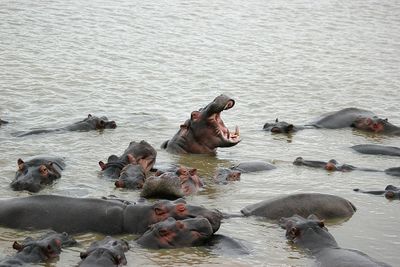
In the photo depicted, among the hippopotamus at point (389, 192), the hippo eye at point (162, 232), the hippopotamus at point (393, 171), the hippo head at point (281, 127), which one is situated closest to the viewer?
the hippo eye at point (162, 232)

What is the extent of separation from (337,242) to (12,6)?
→ 16789 mm

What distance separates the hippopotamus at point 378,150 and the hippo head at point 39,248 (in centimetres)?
518

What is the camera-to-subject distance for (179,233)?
7277 millimetres

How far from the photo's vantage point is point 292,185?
961cm

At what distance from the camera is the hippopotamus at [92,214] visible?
7.56 m

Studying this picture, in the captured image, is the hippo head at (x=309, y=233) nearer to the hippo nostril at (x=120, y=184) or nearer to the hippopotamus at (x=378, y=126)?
the hippo nostril at (x=120, y=184)

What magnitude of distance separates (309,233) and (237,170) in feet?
8.93

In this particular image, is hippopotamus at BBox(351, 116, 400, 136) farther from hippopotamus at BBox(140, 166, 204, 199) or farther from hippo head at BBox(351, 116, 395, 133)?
hippopotamus at BBox(140, 166, 204, 199)

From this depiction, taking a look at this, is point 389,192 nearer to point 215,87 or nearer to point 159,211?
point 159,211

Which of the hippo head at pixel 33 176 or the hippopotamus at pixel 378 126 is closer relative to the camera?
the hippo head at pixel 33 176

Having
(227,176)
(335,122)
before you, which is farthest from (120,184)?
(335,122)

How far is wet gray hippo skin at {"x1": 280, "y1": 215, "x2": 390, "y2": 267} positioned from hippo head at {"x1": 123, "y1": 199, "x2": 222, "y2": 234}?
637 millimetres

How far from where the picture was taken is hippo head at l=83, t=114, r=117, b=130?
12.2 metres

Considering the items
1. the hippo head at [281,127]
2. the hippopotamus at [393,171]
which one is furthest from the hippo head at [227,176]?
the hippo head at [281,127]
